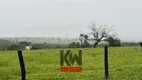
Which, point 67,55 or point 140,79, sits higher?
point 67,55

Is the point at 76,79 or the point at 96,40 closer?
the point at 76,79

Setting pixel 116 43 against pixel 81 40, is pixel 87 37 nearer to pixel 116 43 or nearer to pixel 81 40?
pixel 81 40

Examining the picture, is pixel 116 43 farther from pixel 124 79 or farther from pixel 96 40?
pixel 124 79

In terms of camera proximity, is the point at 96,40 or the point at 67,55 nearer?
the point at 67,55

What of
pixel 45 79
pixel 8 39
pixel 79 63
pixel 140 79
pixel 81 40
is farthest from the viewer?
pixel 8 39

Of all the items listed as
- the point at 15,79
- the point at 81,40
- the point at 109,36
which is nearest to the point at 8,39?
the point at 81,40

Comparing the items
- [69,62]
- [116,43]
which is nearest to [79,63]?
[69,62]

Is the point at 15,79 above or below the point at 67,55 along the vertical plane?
below

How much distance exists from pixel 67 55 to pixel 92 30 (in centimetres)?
10258

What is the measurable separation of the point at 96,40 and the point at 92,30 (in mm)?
6955

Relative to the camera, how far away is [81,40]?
11688cm

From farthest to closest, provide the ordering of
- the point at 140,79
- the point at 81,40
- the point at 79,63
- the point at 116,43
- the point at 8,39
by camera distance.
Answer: the point at 8,39 < the point at 81,40 < the point at 116,43 < the point at 79,63 < the point at 140,79

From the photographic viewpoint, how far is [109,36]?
114812mm

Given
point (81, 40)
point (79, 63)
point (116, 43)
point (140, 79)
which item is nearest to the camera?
point (140, 79)
